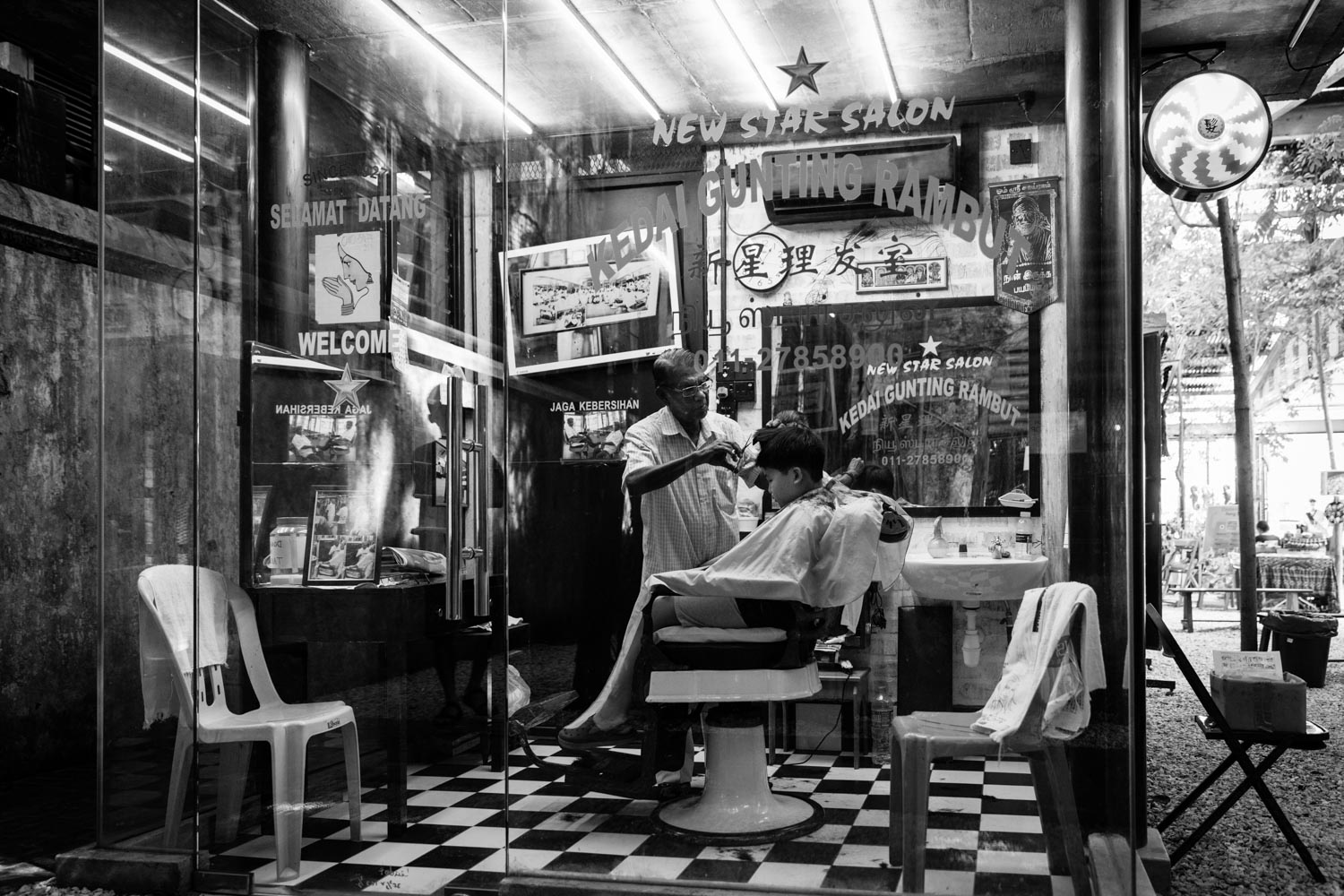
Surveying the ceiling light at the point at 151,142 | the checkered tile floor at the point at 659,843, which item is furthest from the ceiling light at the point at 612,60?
the checkered tile floor at the point at 659,843

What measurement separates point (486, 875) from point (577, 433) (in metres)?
1.28

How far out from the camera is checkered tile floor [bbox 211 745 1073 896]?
2.54 metres

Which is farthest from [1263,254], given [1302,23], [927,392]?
[927,392]

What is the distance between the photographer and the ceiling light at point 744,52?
2850mm

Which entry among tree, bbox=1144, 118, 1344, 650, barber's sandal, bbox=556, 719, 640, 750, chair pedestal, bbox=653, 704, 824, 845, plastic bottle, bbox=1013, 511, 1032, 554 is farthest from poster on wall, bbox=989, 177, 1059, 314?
barber's sandal, bbox=556, 719, 640, 750

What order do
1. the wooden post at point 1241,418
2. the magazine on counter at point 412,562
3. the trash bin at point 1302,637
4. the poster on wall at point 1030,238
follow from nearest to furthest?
the poster on wall at point 1030,238, the magazine on counter at point 412,562, the wooden post at point 1241,418, the trash bin at point 1302,637

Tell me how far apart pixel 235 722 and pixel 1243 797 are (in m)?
3.36

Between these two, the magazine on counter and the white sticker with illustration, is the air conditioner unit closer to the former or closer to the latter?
the white sticker with illustration

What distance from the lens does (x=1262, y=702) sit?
2904mm

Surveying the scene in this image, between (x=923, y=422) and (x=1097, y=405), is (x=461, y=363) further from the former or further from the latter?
(x=1097, y=405)

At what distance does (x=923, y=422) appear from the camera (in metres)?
2.81

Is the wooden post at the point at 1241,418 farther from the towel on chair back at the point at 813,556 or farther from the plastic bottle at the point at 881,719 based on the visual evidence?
the plastic bottle at the point at 881,719

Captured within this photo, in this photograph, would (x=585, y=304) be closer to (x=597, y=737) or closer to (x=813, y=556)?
(x=813, y=556)

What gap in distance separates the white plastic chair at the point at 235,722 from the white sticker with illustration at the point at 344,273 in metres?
0.88
